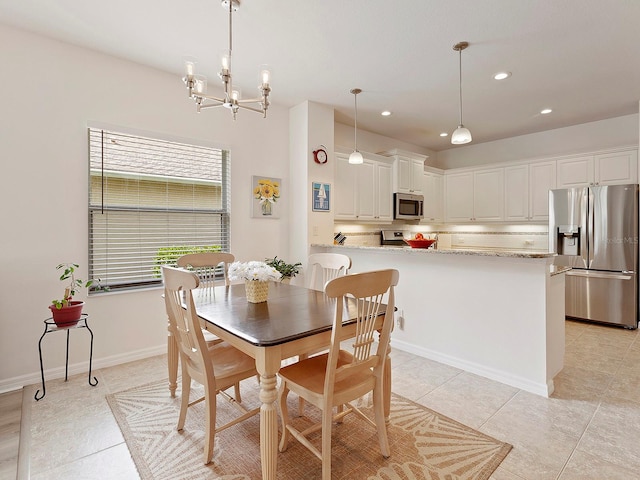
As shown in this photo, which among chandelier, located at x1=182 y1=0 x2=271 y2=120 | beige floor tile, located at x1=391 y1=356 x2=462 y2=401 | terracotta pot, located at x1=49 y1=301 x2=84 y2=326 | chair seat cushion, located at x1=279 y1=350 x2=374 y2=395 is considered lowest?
beige floor tile, located at x1=391 y1=356 x2=462 y2=401

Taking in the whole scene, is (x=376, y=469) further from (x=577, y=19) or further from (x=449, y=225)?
(x=449, y=225)

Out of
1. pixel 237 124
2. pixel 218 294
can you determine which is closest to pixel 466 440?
pixel 218 294

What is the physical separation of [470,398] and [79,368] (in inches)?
124

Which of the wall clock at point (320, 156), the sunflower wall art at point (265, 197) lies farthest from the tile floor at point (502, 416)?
the wall clock at point (320, 156)

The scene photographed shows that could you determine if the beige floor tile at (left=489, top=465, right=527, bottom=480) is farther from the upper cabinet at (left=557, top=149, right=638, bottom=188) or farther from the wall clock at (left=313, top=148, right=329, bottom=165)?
the upper cabinet at (left=557, top=149, right=638, bottom=188)

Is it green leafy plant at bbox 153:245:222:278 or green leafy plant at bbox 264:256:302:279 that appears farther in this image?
green leafy plant at bbox 264:256:302:279

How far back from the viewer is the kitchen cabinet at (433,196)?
221 inches

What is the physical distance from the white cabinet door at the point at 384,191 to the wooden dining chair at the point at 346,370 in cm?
317

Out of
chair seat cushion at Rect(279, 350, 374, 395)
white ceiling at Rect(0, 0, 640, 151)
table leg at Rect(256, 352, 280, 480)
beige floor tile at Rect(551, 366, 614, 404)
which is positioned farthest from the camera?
beige floor tile at Rect(551, 366, 614, 404)

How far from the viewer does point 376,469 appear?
167 cm

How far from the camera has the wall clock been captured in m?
3.99

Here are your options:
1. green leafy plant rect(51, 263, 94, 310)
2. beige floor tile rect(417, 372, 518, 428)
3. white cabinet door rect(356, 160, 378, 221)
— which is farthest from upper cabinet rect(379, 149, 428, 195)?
green leafy plant rect(51, 263, 94, 310)

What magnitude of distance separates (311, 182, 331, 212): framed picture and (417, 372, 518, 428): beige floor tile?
2.31m

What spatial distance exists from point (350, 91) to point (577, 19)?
1.98 m
